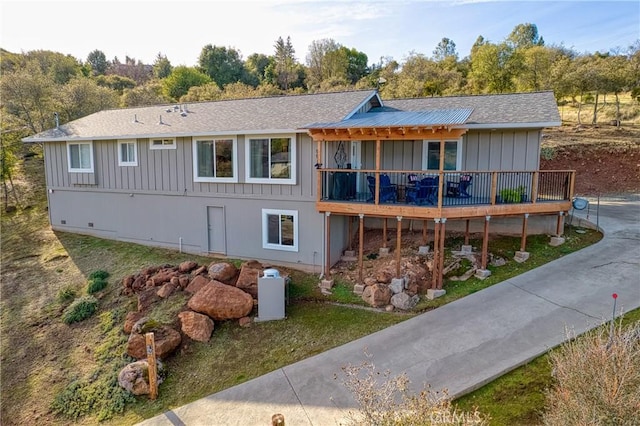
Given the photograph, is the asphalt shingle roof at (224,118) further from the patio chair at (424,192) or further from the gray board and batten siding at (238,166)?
the patio chair at (424,192)

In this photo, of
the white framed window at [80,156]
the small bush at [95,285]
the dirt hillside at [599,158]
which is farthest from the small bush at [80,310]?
the dirt hillside at [599,158]

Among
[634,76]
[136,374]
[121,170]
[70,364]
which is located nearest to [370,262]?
[136,374]

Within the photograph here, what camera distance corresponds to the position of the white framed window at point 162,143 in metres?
12.8

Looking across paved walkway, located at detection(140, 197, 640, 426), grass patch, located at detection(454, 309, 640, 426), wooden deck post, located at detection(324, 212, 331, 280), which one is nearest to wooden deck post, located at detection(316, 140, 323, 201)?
wooden deck post, located at detection(324, 212, 331, 280)

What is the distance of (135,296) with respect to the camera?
10414mm

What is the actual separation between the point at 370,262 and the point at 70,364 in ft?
25.2

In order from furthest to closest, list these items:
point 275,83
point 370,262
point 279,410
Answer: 1. point 275,83
2. point 370,262
3. point 279,410

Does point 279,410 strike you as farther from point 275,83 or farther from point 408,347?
point 275,83

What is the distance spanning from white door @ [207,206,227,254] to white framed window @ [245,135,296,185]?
1.71 meters

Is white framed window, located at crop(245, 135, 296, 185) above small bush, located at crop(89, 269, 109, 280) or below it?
above

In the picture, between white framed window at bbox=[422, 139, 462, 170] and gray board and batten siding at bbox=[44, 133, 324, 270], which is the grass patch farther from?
white framed window at bbox=[422, 139, 462, 170]

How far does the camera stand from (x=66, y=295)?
35.7ft

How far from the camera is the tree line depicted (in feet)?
72.1

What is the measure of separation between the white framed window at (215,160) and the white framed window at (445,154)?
5.98 metres
